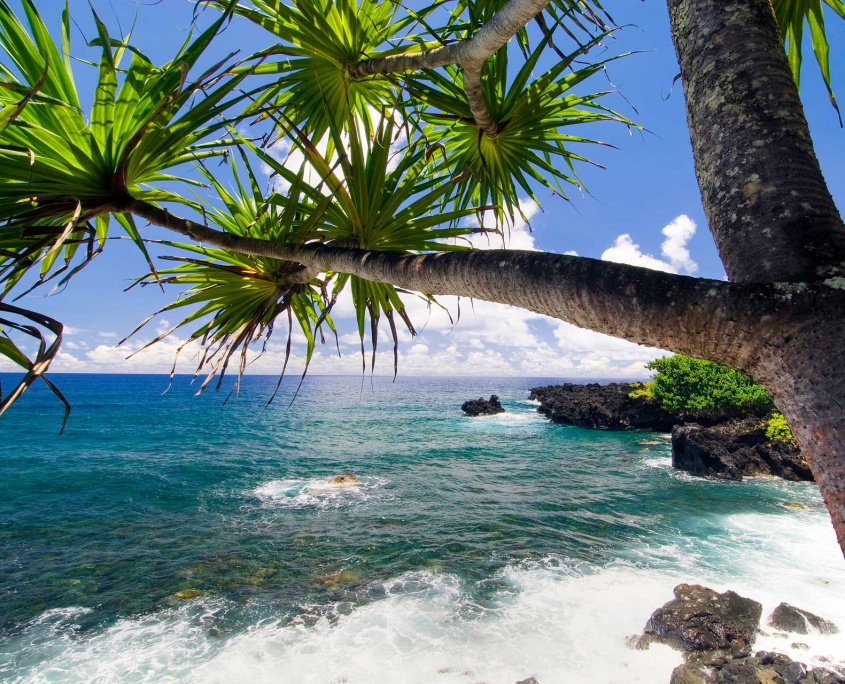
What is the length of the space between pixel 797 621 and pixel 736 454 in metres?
11.8

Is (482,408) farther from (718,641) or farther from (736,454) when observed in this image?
(718,641)

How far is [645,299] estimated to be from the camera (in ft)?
2.69

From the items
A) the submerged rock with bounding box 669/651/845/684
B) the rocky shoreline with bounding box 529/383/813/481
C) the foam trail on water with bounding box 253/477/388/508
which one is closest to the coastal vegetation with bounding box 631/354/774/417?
the rocky shoreline with bounding box 529/383/813/481

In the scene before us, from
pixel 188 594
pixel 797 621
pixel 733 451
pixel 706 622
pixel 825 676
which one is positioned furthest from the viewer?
pixel 733 451

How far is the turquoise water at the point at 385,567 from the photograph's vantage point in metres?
6.96

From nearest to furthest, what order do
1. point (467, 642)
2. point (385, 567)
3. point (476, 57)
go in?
point (476, 57)
point (467, 642)
point (385, 567)

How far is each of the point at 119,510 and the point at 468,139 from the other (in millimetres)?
16782

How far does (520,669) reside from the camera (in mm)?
6547

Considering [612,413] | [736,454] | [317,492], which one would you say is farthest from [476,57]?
[612,413]

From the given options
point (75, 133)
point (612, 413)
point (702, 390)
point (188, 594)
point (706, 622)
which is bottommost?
point (188, 594)

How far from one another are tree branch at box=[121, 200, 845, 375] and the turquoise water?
2167mm

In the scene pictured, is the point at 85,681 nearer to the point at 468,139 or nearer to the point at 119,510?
the point at 468,139

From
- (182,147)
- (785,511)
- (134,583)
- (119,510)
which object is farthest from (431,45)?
(119,510)

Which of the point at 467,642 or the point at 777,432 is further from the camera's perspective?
the point at 777,432
